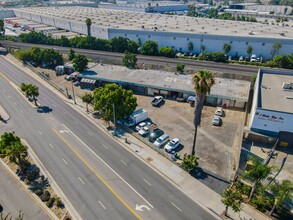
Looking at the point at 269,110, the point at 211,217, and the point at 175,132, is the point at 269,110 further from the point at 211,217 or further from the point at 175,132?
the point at 211,217

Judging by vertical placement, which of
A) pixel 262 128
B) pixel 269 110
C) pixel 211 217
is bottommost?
pixel 211 217

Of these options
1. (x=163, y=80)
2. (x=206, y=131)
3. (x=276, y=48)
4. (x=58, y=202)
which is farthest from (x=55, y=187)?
(x=276, y=48)

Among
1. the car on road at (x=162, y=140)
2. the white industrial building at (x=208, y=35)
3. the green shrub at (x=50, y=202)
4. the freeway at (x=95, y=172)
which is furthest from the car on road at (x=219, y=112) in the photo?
the white industrial building at (x=208, y=35)

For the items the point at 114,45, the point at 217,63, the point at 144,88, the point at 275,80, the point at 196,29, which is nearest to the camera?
the point at 275,80

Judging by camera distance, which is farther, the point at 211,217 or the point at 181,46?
the point at 181,46

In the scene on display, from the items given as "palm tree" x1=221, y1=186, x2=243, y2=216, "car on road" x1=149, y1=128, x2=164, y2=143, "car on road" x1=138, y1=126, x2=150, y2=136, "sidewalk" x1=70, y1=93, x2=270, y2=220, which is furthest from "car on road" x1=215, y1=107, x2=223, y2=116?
"palm tree" x1=221, y1=186, x2=243, y2=216

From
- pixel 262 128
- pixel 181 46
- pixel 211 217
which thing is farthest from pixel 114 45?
pixel 211 217

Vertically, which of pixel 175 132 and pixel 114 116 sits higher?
pixel 114 116
